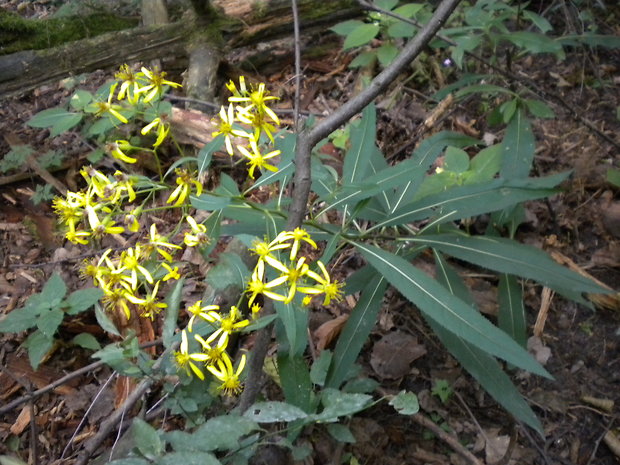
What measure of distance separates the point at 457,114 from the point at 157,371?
7.25 ft

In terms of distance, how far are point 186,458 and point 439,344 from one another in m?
1.22

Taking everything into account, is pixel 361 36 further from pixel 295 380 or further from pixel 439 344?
pixel 295 380

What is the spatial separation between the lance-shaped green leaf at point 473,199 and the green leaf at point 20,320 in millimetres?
1390

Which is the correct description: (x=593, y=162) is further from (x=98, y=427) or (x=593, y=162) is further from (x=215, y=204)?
(x=98, y=427)

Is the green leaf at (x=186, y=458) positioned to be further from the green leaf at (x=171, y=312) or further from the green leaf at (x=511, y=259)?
the green leaf at (x=511, y=259)

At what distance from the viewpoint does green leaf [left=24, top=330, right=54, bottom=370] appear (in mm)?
2082

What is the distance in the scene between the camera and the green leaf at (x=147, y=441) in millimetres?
1308

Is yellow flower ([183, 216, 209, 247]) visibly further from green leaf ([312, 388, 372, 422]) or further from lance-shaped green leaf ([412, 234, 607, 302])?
lance-shaped green leaf ([412, 234, 607, 302])

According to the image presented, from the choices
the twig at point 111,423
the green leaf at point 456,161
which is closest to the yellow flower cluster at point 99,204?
the twig at point 111,423

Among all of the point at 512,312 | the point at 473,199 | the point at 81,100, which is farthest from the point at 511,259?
the point at 81,100

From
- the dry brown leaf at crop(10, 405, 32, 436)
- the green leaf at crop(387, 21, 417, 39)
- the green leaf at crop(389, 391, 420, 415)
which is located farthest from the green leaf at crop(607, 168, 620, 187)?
the dry brown leaf at crop(10, 405, 32, 436)

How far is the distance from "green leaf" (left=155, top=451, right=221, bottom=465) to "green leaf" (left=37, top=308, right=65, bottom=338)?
39.8 inches

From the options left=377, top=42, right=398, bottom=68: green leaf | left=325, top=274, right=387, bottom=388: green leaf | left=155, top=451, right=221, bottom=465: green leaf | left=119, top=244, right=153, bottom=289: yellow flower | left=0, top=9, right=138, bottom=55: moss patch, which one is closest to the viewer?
left=155, top=451, right=221, bottom=465: green leaf

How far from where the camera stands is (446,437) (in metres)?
1.89
